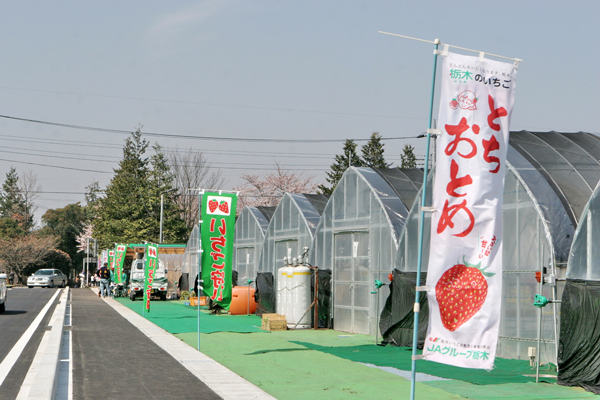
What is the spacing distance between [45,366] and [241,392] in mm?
3417

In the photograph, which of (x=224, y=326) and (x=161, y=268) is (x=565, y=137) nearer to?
(x=224, y=326)

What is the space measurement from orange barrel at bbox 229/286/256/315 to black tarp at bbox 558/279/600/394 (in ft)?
55.1

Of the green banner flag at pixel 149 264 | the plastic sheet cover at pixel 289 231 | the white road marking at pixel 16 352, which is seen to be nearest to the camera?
the white road marking at pixel 16 352

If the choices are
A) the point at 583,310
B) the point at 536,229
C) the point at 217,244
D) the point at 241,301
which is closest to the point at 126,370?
the point at 217,244

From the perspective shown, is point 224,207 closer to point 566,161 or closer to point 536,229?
point 536,229

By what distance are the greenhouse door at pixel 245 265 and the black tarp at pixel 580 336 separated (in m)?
20.2

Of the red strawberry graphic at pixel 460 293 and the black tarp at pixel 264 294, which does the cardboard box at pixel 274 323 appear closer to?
the black tarp at pixel 264 294

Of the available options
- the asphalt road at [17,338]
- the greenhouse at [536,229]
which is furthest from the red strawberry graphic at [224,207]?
the greenhouse at [536,229]

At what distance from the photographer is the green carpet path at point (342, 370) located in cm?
1013

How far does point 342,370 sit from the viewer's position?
12352 millimetres

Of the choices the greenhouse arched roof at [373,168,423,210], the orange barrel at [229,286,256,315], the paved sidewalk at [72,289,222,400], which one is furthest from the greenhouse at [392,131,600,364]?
the orange barrel at [229,286,256,315]

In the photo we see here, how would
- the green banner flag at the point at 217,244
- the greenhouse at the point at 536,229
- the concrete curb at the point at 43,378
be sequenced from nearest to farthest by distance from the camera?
the concrete curb at the point at 43,378 → the greenhouse at the point at 536,229 → the green banner flag at the point at 217,244

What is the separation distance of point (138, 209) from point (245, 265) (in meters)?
40.3

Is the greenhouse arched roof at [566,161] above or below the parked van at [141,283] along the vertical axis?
above
